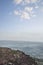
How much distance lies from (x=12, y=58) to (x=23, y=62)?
1.60 meters

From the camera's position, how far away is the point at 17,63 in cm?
2508

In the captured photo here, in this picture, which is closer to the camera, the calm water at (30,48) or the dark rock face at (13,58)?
the dark rock face at (13,58)

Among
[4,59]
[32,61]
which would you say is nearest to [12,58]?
[4,59]

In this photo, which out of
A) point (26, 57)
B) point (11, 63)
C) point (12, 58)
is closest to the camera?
point (11, 63)

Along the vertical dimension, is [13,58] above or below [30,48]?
below

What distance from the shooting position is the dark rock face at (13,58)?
25.1 m

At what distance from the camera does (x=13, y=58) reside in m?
26.1

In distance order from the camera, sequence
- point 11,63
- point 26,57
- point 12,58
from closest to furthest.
A: point 11,63
point 12,58
point 26,57

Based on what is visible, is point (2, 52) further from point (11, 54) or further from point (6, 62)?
point (6, 62)

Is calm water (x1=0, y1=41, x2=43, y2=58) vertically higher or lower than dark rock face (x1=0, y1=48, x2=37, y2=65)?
higher

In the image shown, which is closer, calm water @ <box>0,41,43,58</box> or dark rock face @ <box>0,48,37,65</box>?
dark rock face @ <box>0,48,37,65</box>

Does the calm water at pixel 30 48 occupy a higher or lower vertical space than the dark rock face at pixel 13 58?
higher

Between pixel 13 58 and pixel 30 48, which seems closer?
pixel 13 58

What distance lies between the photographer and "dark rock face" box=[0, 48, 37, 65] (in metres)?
25.1
